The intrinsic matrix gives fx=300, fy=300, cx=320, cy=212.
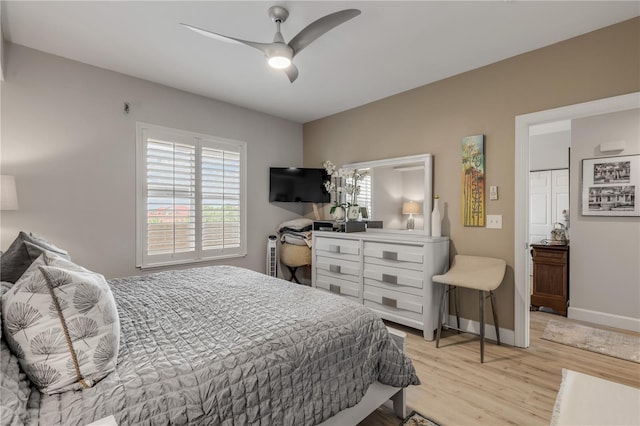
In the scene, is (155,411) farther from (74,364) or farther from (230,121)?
(230,121)

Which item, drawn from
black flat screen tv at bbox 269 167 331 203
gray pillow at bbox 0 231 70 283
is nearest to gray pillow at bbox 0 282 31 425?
gray pillow at bbox 0 231 70 283

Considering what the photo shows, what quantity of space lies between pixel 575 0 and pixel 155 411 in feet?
10.6

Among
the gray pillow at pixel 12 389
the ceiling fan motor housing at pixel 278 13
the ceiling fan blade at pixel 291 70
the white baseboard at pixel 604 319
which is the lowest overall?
the white baseboard at pixel 604 319

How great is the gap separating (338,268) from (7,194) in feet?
9.92

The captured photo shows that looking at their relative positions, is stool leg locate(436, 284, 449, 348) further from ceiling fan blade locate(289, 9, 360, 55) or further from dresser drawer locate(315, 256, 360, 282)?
ceiling fan blade locate(289, 9, 360, 55)

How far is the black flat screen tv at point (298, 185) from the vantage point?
440 centimetres

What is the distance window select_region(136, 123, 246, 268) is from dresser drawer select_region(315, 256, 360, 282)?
43.7 inches

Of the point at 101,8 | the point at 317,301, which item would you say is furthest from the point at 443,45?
the point at 101,8

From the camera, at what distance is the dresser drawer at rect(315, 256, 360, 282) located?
11.3 feet

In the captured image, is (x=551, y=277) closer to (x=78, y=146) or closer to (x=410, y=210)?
(x=410, y=210)

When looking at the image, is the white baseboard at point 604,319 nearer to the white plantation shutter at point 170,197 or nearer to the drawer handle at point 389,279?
the drawer handle at point 389,279

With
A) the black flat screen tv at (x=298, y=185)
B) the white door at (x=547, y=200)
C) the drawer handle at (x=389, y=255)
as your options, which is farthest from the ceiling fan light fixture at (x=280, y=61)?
the white door at (x=547, y=200)

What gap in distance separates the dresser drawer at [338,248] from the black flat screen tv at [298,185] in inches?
31.9

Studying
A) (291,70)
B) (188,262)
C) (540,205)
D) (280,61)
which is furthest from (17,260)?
(540,205)
